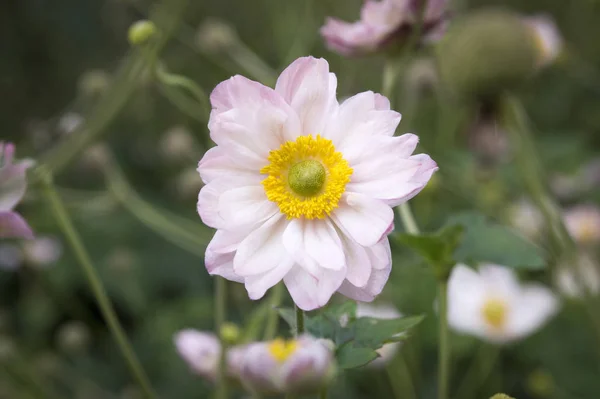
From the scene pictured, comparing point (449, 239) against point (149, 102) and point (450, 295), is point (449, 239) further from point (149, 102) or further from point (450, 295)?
point (149, 102)

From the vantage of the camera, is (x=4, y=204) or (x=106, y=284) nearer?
(x=4, y=204)

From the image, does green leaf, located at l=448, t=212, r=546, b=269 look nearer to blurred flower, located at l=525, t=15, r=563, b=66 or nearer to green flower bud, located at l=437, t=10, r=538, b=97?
green flower bud, located at l=437, t=10, r=538, b=97

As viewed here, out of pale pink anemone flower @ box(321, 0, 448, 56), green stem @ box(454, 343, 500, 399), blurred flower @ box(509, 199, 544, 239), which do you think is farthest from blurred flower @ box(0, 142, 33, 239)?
blurred flower @ box(509, 199, 544, 239)

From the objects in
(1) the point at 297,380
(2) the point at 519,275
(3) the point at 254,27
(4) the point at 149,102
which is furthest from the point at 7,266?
(3) the point at 254,27

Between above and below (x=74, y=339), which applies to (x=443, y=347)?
above

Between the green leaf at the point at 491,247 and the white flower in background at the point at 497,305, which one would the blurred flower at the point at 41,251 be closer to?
the white flower in background at the point at 497,305

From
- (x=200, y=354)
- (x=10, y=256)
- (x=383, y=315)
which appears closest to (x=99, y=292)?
(x=200, y=354)

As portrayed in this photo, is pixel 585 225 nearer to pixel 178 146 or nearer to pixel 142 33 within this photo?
pixel 178 146
